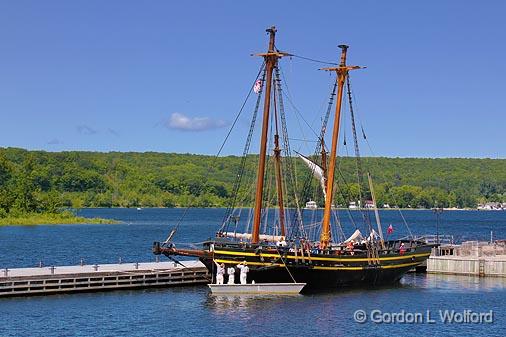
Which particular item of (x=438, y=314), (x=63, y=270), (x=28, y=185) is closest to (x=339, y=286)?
(x=438, y=314)

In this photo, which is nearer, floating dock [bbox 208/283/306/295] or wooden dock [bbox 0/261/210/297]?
wooden dock [bbox 0/261/210/297]

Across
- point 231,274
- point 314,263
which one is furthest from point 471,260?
point 231,274

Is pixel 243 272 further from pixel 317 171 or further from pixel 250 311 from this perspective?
pixel 317 171

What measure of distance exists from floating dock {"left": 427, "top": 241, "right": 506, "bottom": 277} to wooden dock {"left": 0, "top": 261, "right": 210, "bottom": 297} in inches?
868

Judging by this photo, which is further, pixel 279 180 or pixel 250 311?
pixel 279 180

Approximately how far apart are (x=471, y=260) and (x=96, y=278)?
32.2 m

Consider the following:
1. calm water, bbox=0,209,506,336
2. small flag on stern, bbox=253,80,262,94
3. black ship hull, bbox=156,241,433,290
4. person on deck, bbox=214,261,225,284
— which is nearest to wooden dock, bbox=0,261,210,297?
calm water, bbox=0,209,506,336

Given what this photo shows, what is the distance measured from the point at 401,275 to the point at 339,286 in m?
8.03

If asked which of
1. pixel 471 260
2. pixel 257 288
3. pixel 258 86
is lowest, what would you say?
pixel 257 288

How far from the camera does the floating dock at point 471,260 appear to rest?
73.0 metres
